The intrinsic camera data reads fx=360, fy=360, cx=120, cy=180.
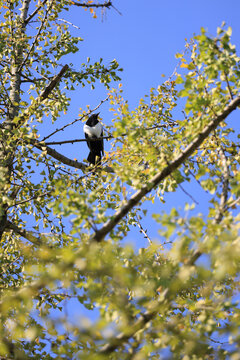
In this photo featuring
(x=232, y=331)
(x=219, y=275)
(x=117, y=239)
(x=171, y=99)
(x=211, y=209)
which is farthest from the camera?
(x=171, y=99)

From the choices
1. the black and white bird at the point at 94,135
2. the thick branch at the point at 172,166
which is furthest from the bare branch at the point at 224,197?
the black and white bird at the point at 94,135

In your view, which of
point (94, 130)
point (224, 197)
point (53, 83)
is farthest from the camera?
point (94, 130)

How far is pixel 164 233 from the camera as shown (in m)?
1.94

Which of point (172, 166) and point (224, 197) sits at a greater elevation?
point (172, 166)

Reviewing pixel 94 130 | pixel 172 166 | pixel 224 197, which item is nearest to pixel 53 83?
pixel 94 130

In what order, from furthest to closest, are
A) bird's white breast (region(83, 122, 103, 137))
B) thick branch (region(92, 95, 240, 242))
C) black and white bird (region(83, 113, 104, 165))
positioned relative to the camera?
bird's white breast (region(83, 122, 103, 137)), black and white bird (region(83, 113, 104, 165)), thick branch (region(92, 95, 240, 242))

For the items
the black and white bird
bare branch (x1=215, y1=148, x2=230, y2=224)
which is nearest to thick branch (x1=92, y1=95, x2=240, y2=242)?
bare branch (x1=215, y1=148, x2=230, y2=224)

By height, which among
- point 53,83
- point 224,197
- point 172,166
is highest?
point 53,83

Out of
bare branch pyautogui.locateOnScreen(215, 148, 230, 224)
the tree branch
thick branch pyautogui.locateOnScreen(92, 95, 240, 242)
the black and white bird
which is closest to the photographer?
bare branch pyautogui.locateOnScreen(215, 148, 230, 224)

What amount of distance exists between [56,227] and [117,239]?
110 inches

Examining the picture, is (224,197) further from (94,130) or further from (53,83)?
(94,130)

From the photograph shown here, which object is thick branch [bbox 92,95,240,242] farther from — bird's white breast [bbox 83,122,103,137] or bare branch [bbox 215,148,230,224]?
bird's white breast [bbox 83,122,103,137]

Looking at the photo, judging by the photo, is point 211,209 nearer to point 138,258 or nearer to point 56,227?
point 138,258

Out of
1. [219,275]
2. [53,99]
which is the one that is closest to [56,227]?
[53,99]
